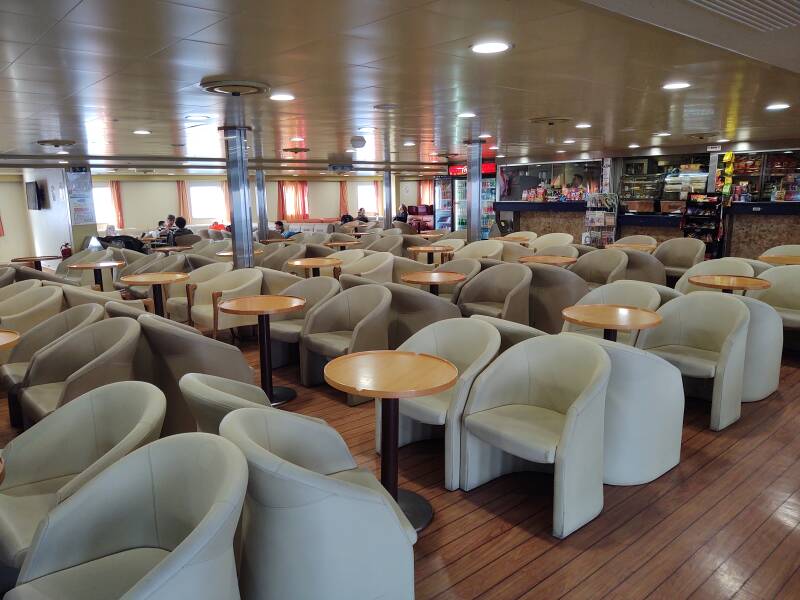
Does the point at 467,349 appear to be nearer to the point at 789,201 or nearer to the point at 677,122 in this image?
the point at 677,122

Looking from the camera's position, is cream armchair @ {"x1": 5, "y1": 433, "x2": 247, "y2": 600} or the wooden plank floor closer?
cream armchair @ {"x1": 5, "y1": 433, "x2": 247, "y2": 600}

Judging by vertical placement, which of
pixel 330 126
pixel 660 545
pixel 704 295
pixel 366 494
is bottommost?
pixel 660 545

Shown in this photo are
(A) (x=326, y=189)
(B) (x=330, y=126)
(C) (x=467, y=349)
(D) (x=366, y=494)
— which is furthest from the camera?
(A) (x=326, y=189)

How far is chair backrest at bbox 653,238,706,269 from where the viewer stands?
7.29 metres

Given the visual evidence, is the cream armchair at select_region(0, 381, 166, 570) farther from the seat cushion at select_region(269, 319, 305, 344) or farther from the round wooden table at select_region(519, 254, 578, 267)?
the round wooden table at select_region(519, 254, 578, 267)

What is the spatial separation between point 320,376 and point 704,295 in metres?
2.86

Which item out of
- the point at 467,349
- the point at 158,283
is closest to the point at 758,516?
the point at 467,349

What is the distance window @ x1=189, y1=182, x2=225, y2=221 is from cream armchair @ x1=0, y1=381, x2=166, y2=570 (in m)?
16.3

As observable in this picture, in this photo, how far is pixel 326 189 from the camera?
2028cm

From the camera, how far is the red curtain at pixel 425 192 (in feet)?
69.1

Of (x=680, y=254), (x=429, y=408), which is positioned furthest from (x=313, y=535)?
(x=680, y=254)

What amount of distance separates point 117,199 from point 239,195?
11.7 metres

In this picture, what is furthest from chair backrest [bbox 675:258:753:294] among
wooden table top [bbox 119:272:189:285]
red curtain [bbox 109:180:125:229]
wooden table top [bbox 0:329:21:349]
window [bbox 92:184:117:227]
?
window [bbox 92:184:117:227]

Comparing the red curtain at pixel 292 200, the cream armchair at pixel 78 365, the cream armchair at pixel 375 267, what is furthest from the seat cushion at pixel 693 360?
the red curtain at pixel 292 200
